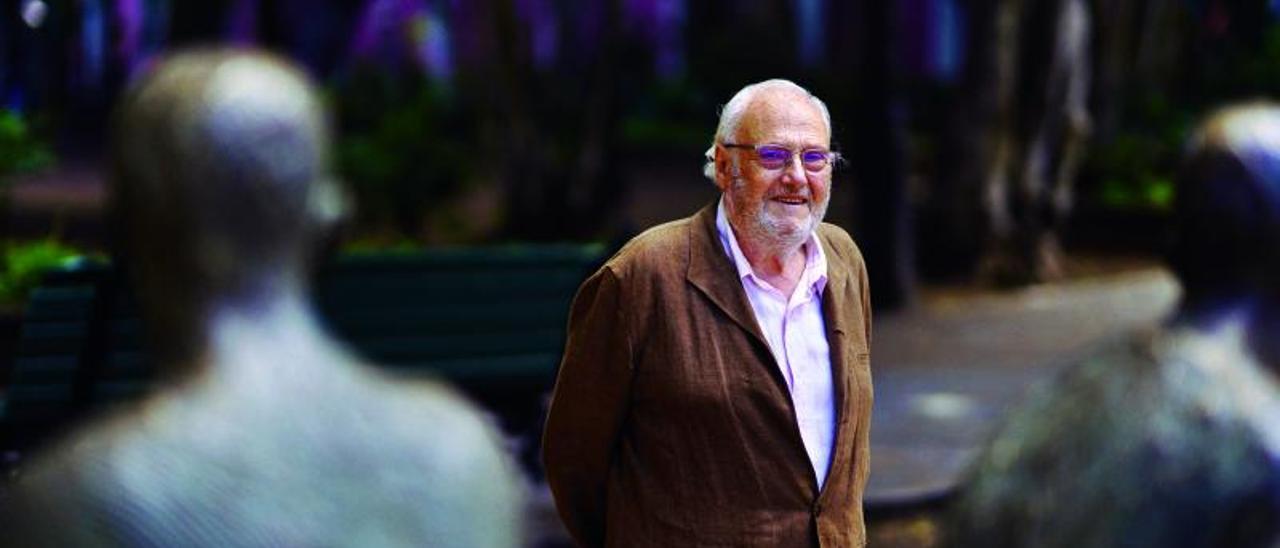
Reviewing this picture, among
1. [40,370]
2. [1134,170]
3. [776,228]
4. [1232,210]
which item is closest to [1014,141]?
[1134,170]

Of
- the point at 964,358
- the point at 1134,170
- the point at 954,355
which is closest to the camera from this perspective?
the point at 964,358

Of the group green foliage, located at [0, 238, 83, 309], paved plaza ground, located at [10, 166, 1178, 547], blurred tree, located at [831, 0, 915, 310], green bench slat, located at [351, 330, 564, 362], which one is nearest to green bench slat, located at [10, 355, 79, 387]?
green bench slat, located at [351, 330, 564, 362]

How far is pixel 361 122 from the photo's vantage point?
26609 millimetres

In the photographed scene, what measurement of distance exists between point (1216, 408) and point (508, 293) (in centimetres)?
782

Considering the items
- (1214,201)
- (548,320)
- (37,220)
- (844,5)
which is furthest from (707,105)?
(1214,201)

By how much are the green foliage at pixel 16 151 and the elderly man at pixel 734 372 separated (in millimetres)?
9957

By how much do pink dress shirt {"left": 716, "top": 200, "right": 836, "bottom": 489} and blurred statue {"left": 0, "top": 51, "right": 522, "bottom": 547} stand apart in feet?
7.83

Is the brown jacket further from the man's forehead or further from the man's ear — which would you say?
the man's forehead

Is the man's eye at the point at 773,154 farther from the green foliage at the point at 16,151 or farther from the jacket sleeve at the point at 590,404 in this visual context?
the green foliage at the point at 16,151

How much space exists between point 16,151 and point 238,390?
12497 millimetres

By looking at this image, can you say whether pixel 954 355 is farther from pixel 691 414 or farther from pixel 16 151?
pixel 691 414

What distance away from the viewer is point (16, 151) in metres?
13.9

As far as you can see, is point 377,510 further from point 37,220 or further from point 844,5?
point 844,5

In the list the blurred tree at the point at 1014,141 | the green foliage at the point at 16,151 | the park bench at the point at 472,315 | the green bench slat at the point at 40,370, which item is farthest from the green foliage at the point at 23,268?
the blurred tree at the point at 1014,141
